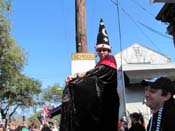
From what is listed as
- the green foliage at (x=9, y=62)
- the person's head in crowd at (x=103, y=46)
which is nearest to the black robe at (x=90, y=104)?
the person's head in crowd at (x=103, y=46)

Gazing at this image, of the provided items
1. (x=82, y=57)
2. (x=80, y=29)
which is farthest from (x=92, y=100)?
(x=80, y=29)

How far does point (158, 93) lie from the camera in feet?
13.3

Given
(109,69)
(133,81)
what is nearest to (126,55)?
(133,81)

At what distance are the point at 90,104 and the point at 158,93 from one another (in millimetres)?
1629

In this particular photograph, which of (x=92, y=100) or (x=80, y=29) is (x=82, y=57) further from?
(x=92, y=100)

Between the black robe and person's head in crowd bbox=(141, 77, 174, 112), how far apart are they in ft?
5.07

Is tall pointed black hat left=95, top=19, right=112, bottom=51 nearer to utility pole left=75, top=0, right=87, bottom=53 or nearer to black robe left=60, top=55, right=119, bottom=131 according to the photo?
black robe left=60, top=55, right=119, bottom=131

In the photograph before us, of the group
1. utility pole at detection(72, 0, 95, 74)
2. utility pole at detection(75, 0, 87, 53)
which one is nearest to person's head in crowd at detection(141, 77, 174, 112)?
utility pole at detection(72, 0, 95, 74)

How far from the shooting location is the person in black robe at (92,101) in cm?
554

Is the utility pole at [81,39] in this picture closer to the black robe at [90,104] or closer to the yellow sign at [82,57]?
the yellow sign at [82,57]

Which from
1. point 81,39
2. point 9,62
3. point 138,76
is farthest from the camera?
point 9,62

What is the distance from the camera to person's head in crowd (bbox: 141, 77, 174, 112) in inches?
→ 159

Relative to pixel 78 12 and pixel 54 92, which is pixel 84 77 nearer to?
pixel 78 12

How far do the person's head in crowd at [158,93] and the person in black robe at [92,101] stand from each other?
155cm
